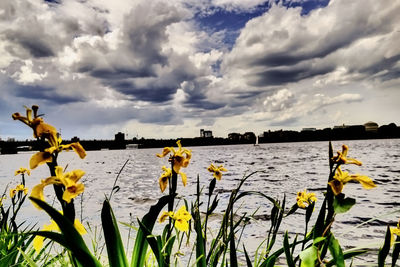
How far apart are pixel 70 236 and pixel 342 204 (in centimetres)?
100

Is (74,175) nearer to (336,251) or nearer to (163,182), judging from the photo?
(163,182)

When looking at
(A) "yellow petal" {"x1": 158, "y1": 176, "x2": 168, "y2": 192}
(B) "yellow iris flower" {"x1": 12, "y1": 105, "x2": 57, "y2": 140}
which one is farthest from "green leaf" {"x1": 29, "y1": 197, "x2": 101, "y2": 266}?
(A) "yellow petal" {"x1": 158, "y1": 176, "x2": 168, "y2": 192}

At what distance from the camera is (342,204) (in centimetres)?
93

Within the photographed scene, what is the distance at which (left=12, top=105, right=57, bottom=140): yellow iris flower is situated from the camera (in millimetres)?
916

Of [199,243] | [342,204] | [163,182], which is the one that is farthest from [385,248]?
[163,182]

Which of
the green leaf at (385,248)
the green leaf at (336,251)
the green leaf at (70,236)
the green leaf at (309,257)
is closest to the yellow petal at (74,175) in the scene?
the green leaf at (70,236)

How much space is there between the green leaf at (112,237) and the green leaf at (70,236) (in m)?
0.12

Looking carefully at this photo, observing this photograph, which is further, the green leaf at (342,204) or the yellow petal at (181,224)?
the yellow petal at (181,224)

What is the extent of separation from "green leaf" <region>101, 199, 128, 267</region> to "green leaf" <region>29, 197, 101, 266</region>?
0.38 feet

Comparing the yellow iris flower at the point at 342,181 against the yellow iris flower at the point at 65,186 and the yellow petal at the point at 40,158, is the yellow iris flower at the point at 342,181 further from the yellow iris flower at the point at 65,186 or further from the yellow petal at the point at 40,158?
the yellow petal at the point at 40,158

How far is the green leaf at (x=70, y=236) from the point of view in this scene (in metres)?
0.88

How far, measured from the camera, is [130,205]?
34.2 feet

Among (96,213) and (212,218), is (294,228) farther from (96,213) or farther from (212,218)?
(96,213)

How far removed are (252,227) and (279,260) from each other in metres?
2.37
